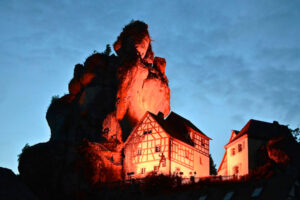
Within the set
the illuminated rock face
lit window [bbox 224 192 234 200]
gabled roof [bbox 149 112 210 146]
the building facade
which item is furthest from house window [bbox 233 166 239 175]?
lit window [bbox 224 192 234 200]

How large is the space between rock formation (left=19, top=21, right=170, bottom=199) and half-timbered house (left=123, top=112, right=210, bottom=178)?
90.3 inches

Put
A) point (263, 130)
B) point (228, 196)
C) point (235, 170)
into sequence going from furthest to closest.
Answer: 1. point (263, 130)
2. point (235, 170)
3. point (228, 196)

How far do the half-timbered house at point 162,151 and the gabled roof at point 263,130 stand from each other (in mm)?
6160

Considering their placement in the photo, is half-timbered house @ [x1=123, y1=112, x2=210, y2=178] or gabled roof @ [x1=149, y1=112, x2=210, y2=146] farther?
gabled roof @ [x1=149, y1=112, x2=210, y2=146]

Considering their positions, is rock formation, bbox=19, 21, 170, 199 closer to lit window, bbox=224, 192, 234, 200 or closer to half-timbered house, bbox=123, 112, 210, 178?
half-timbered house, bbox=123, 112, 210, 178

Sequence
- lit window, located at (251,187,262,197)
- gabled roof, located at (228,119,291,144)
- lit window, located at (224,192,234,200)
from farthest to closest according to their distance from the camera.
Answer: gabled roof, located at (228,119,291,144) < lit window, located at (224,192,234,200) < lit window, located at (251,187,262,197)

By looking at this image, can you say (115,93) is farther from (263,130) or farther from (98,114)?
(263,130)

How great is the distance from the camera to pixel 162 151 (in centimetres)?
5250

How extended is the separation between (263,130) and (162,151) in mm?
11452

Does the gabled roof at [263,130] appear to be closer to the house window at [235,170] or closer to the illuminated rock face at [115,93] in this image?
the house window at [235,170]

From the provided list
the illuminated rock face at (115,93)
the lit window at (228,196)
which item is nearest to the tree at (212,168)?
the illuminated rock face at (115,93)

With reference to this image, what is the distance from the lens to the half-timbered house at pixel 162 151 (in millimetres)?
52375

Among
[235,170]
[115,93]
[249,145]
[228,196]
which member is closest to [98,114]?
[115,93]

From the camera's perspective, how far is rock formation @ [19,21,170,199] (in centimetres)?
5428
